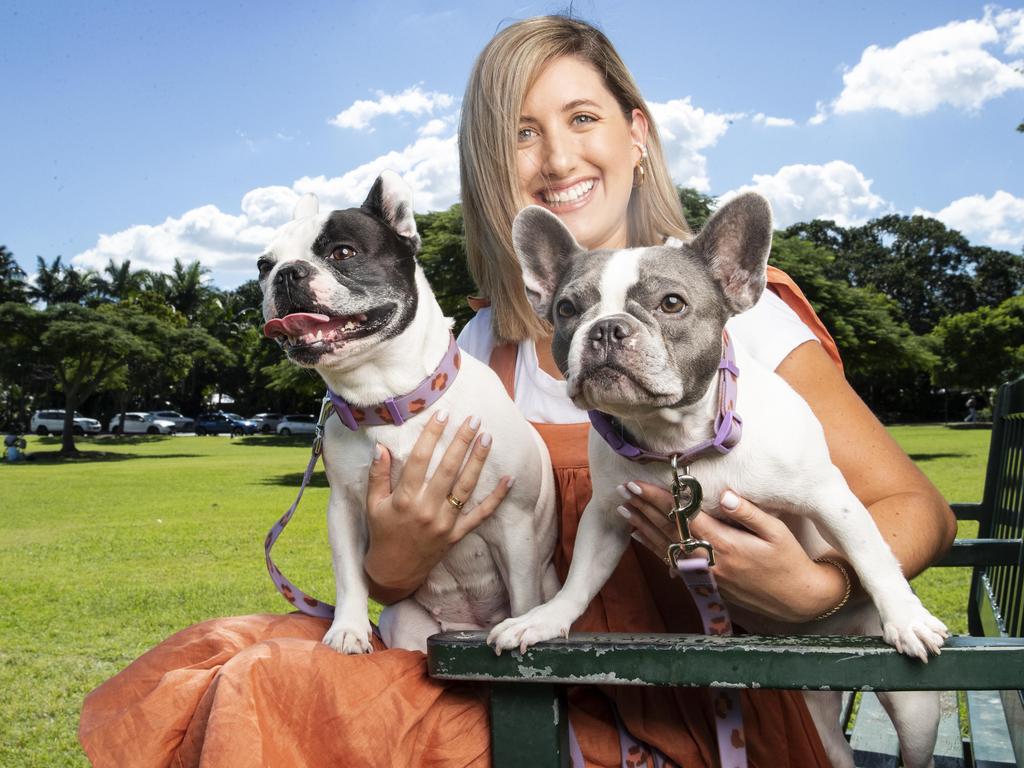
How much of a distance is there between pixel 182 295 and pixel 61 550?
5311 centimetres

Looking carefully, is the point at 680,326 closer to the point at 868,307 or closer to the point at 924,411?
the point at 868,307

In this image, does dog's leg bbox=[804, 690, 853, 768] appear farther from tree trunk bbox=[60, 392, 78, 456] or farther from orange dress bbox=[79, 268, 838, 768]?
tree trunk bbox=[60, 392, 78, 456]

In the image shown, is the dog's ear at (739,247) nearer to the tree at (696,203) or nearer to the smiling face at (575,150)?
the smiling face at (575,150)

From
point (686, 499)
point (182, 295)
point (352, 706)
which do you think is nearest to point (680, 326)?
point (686, 499)

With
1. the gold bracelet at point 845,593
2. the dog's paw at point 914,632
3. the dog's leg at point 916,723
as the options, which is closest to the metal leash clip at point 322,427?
the gold bracelet at point 845,593

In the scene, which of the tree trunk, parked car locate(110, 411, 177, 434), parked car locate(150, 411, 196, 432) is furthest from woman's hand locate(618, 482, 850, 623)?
parked car locate(150, 411, 196, 432)

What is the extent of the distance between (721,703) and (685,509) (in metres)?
0.48

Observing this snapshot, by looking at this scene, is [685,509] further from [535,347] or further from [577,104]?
[577,104]

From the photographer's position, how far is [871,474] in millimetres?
2418

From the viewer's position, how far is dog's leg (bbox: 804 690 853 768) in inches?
93.1

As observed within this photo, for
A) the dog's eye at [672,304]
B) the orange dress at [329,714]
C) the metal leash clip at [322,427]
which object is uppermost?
the dog's eye at [672,304]

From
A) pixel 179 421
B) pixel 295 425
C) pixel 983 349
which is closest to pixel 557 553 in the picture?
pixel 983 349

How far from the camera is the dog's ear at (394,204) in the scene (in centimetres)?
250

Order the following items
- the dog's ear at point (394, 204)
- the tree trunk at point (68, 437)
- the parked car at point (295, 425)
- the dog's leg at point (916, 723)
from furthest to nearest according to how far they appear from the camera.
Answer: the parked car at point (295, 425)
the tree trunk at point (68, 437)
the dog's ear at point (394, 204)
the dog's leg at point (916, 723)
